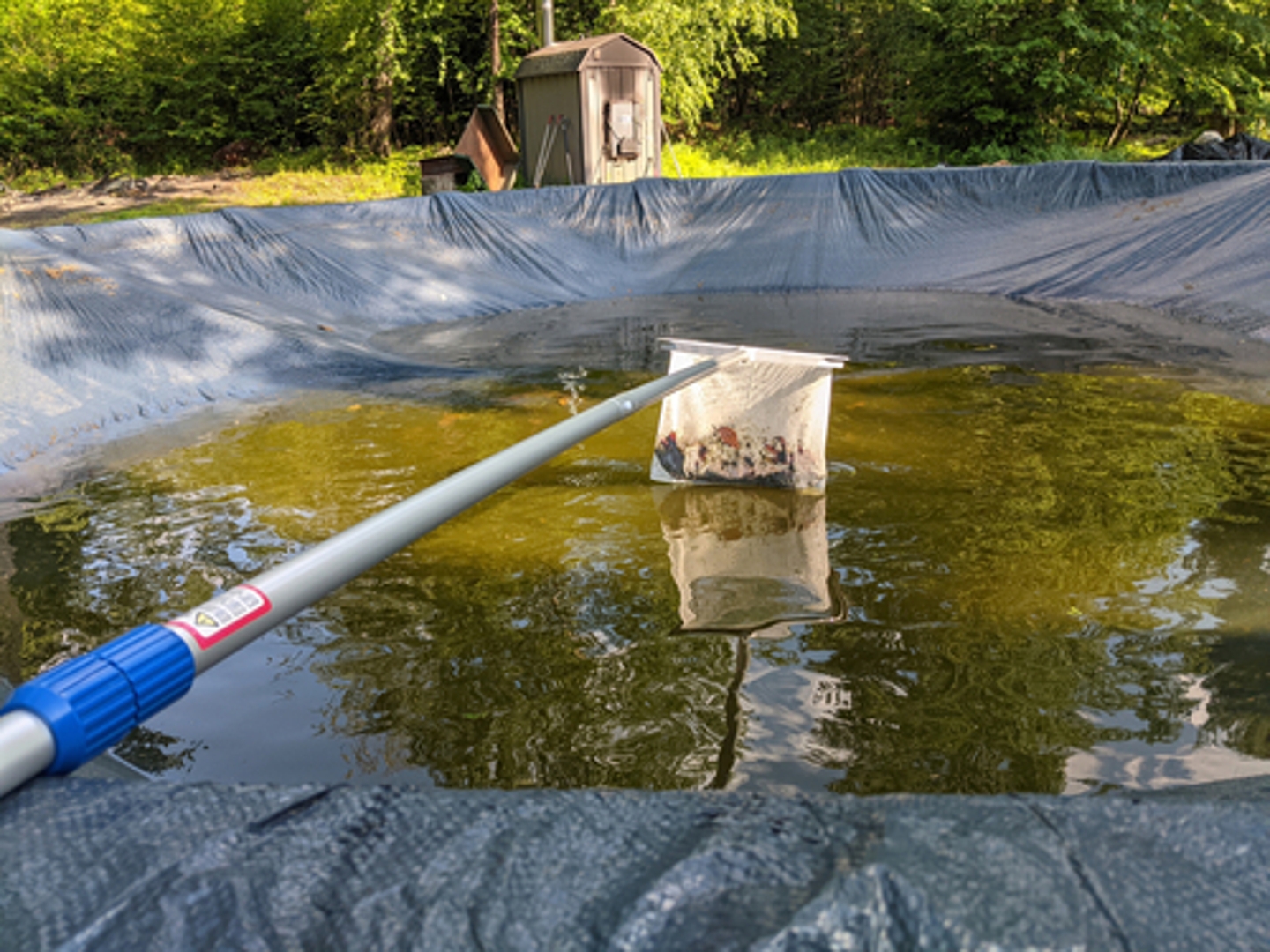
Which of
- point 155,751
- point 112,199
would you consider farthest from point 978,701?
point 112,199

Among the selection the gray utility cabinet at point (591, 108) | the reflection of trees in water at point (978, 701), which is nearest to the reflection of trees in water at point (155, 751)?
→ the reflection of trees in water at point (978, 701)

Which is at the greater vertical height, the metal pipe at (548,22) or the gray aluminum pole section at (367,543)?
the metal pipe at (548,22)

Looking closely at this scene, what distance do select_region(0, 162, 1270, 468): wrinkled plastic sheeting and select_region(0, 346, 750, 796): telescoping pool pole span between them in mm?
3499

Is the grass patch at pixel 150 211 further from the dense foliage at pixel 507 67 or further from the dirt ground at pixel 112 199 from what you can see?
the dense foliage at pixel 507 67

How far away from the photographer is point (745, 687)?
235 centimetres

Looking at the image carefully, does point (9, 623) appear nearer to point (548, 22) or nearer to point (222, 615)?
point (222, 615)

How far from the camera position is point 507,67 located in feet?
61.4

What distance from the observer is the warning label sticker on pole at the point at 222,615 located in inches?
50.0

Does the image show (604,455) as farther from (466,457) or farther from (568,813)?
(568,813)

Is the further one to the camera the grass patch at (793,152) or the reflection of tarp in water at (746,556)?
the grass patch at (793,152)

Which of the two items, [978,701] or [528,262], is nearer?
[978,701]

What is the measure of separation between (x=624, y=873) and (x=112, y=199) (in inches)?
666

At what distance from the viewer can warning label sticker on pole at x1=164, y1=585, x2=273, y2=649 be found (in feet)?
4.16

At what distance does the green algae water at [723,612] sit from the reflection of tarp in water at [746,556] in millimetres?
13
